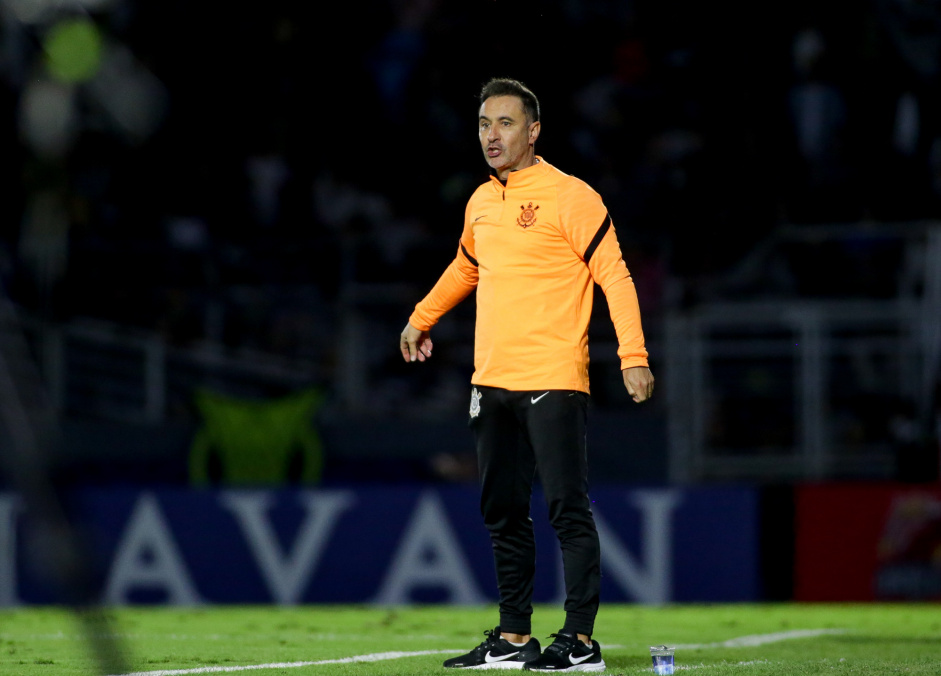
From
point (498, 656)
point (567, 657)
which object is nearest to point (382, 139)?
point (498, 656)

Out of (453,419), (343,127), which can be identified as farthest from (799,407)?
(343,127)

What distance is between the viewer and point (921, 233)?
11422 mm

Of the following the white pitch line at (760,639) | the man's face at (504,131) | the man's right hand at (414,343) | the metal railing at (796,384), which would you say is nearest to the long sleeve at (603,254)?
the man's face at (504,131)

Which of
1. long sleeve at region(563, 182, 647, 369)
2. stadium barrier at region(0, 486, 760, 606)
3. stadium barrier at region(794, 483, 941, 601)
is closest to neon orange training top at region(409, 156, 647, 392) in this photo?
long sleeve at region(563, 182, 647, 369)

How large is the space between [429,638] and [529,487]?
2022 millimetres

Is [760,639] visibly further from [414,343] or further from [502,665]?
[414,343]

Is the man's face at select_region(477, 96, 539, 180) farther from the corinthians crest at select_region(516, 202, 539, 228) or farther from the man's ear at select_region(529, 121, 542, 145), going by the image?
the corinthians crest at select_region(516, 202, 539, 228)

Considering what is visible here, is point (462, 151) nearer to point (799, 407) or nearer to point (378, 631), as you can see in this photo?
point (799, 407)

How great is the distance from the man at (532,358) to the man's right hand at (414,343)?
0.38m

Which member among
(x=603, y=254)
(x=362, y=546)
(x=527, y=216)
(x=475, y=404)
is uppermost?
(x=527, y=216)

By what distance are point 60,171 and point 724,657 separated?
863 centimetres

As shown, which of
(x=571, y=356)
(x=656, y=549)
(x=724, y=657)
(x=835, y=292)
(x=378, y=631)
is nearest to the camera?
(x=571, y=356)

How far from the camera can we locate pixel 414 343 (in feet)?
18.6

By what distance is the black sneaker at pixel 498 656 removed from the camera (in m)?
5.16
